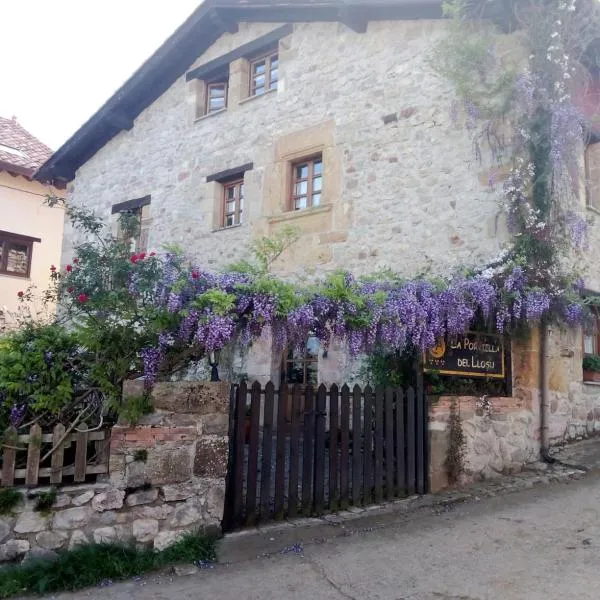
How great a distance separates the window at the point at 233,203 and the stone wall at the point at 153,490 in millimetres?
6091

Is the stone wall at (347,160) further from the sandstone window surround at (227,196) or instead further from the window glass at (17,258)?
the window glass at (17,258)

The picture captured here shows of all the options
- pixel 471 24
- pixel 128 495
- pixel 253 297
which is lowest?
pixel 128 495

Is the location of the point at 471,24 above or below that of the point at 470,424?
above

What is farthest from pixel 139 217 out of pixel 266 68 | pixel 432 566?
pixel 432 566

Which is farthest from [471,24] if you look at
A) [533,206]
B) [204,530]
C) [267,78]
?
[204,530]

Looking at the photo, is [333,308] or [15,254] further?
[15,254]

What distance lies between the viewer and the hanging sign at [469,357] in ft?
20.5

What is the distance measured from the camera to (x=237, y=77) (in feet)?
34.9

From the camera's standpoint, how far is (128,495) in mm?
4242

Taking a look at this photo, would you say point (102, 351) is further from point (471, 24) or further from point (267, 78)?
point (267, 78)

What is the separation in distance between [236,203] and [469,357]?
541cm

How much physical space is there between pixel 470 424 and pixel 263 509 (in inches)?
105

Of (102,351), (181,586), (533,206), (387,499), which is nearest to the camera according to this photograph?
(181,586)

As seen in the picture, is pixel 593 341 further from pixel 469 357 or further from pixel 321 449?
pixel 321 449
